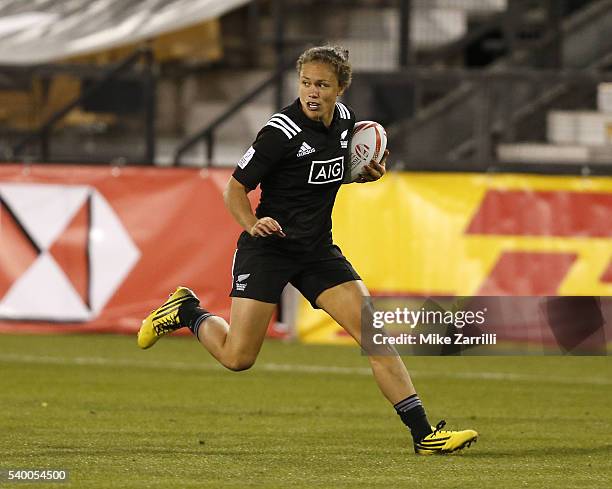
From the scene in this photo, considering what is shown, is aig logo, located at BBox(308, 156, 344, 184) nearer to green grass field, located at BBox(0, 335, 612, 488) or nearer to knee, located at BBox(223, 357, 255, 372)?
knee, located at BBox(223, 357, 255, 372)

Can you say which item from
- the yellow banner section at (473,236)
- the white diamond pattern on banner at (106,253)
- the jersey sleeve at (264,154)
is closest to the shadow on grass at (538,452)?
the jersey sleeve at (264,154)

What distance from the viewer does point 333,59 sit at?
838cm

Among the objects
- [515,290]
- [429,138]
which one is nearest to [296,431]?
[515,290]

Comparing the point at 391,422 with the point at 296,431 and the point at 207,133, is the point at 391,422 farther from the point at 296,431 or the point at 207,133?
the point at 207,133

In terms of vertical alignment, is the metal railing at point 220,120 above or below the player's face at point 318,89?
below

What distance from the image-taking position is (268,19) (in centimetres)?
2298

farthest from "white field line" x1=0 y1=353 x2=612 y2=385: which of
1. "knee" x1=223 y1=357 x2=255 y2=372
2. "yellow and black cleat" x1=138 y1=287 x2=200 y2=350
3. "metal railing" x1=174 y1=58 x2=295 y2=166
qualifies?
"knee" x1=223 y1=357 x2=255 y2=372

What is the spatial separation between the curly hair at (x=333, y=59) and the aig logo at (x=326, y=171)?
43 cm

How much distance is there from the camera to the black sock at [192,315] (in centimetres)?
920

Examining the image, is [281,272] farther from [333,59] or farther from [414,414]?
[333,59]

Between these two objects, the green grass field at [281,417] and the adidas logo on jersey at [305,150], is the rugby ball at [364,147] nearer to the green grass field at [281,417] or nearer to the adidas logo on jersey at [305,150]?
the adidas logo on jersey at [305,150]

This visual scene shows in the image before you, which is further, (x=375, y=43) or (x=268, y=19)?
(x=268, y=19)

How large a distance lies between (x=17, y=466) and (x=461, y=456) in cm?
241

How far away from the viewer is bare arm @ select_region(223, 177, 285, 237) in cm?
832
